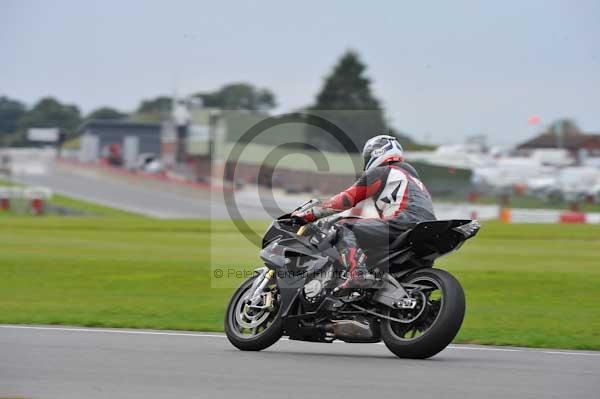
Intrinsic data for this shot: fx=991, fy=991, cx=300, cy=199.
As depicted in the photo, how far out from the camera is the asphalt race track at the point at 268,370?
21.9ft

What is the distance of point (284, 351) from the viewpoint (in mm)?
9109

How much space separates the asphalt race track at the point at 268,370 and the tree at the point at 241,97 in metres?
108

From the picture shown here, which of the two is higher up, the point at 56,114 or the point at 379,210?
the point at 56,114

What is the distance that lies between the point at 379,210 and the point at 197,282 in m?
9.18

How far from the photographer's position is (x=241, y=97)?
425 ft

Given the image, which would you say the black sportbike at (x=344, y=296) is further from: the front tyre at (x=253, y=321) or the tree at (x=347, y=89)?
the tree at (x=347, y=89)

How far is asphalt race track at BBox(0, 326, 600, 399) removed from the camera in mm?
6680

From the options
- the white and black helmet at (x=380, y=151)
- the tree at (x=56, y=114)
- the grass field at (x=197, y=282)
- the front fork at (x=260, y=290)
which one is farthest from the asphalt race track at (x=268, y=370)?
the tree at (x=56, y=114)

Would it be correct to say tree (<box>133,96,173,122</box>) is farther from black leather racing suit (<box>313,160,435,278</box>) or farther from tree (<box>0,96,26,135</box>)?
black leather racing suit (<box>313,160,435,278</box>)

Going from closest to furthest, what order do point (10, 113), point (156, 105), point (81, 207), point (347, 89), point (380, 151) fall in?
point (380, 151) < point (81, 207) < point (10, 113) < point (347, 89) < point (156, 105)

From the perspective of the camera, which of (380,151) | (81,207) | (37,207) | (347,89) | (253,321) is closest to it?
(380,151)

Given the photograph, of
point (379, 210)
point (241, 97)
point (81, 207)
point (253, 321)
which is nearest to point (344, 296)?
point (379, 210)

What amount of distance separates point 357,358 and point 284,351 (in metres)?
0.83

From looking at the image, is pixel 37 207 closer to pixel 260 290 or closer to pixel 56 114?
pixel 260 290
